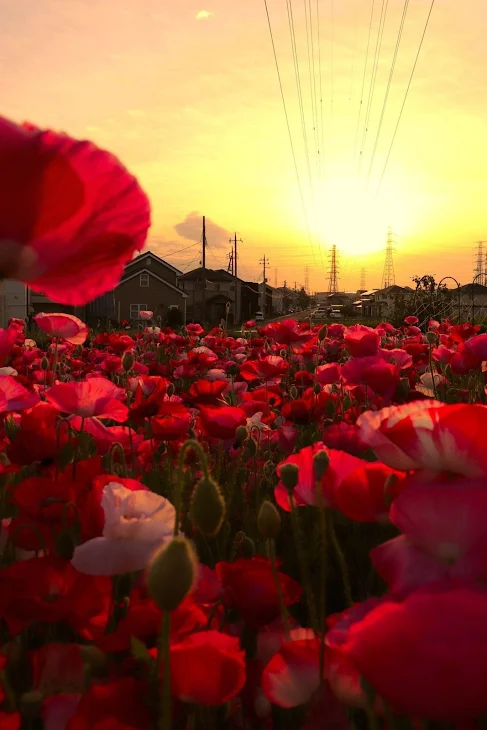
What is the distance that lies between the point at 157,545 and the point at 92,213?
1.29 feet

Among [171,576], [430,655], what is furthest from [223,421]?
[430,655]

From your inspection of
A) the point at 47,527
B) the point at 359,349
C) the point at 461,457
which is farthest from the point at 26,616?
the point at 359,349

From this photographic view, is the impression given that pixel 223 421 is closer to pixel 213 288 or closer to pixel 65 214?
pixel 65 214

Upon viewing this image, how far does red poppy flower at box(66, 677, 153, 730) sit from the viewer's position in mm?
670

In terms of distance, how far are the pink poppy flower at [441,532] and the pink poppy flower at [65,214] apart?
42cm

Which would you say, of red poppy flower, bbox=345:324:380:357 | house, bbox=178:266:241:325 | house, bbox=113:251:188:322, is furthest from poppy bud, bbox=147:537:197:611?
house, bbox=178:266:241:325

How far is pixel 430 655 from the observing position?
46cm

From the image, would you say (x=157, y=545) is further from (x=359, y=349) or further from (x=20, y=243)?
(x=359, y=349)

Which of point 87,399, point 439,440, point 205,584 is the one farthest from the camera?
point 87,399

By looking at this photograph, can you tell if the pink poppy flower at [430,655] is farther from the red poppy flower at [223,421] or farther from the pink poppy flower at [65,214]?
the red poppy flower at [223,421]

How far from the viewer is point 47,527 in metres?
1.21

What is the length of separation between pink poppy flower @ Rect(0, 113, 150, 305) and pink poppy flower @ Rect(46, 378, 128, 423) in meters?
0.66

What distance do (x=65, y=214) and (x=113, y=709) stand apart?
0.51 meters

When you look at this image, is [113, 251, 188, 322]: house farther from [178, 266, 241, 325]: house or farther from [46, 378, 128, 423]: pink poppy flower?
[46, 378, 128, 423]: pink poppy flower
